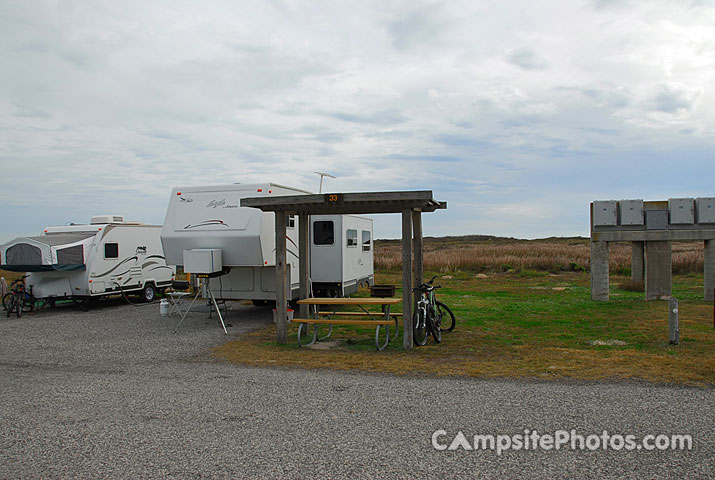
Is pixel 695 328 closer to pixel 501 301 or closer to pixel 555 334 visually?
pixel 555 334

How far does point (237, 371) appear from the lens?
750cm

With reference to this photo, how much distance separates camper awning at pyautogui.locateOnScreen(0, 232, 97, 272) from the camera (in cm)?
1399

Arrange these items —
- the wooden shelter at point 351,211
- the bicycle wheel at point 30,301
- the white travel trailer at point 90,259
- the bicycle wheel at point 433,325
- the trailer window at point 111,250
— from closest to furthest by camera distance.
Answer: the wooden shelter at point 351,211
the bicycle wheel at point 433,325
the white travel trailer at point 90,259
the bicycle wheel at point 30,301
the trailer window at point 111,250

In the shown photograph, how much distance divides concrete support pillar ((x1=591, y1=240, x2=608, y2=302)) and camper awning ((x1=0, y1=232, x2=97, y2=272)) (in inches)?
541

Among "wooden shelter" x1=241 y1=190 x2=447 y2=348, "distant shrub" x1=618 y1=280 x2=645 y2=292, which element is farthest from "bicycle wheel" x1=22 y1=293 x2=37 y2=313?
"distant shrub" x1=618 y1=280 x2=645 y2=292

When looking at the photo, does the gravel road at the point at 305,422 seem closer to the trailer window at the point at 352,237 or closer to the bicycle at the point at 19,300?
the trailer window at the point at 352,237

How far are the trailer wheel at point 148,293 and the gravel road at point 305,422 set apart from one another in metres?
9.01

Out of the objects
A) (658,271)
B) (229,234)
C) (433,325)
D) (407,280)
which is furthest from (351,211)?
(658,271)

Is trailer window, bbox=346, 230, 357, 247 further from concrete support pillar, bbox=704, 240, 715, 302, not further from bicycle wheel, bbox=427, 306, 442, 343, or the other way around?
concrete support pillar, bbox=704, 240, 715, 302

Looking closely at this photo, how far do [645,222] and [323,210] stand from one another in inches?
373

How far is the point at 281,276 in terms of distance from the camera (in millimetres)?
9484

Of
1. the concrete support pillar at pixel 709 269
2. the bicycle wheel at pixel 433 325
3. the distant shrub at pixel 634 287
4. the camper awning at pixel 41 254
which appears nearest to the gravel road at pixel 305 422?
the bicycle wheel at pixel 433 325


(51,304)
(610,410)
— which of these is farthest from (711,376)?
(51,304)

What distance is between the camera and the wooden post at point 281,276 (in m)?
9.47
